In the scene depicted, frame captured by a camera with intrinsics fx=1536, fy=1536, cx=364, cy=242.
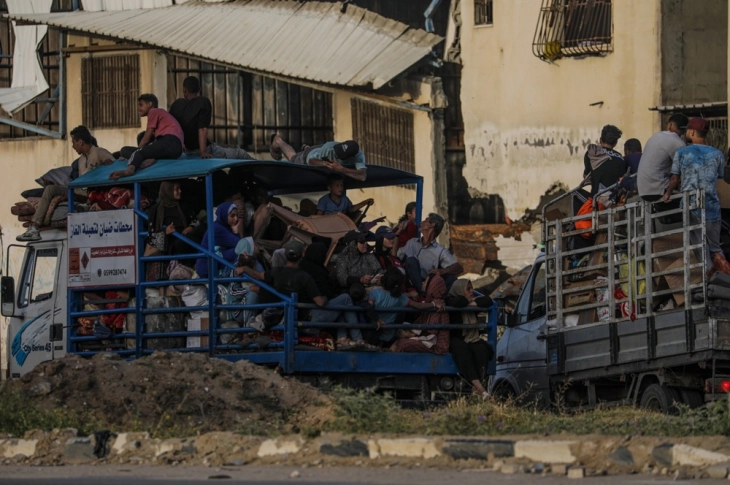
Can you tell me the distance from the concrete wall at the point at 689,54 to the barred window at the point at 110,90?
8897 mm

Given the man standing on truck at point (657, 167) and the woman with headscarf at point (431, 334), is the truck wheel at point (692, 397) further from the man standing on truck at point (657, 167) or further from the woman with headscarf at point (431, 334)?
the woman with headscarf at point (431, 334)

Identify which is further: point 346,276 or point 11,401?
point 346,276

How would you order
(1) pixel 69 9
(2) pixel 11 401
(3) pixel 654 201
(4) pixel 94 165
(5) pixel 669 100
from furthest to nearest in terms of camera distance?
1. (1) pixel 69 9
2. (5) pixel 669 100
3. (4) pixel 94 165
4. (3) pixel 654 201
5. (2) pixel 11 401

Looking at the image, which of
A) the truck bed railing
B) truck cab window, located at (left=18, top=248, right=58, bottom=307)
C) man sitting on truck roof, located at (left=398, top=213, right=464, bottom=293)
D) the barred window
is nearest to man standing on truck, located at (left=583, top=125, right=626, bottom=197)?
the truck bed railing

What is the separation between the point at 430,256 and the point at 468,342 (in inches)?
43.1

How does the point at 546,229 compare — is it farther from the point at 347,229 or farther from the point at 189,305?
the point at 189,305

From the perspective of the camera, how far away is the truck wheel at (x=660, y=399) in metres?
12.5

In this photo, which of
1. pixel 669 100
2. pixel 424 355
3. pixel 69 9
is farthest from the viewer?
pixel 69 9

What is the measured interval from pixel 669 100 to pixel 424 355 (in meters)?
10.9

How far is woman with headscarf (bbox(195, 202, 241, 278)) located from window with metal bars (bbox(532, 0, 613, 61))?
11.1 m

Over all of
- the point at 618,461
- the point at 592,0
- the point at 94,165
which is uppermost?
the point at 592,0

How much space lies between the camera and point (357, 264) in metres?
14.1

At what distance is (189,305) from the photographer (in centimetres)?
1401

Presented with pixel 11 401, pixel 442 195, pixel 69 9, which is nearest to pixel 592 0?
pixel 442 195
